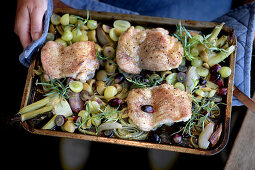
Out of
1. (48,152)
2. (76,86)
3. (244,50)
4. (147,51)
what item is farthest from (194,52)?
(48,152)

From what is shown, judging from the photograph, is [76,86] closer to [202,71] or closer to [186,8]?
[202,71]

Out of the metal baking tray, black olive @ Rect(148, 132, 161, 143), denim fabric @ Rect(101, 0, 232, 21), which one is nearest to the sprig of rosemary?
the metal baking tray

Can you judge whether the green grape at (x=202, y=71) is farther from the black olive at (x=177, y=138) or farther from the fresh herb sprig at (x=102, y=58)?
the fresh herb sprig at (x=102, y=58)

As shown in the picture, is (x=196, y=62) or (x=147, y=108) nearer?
(x=147, y=108)

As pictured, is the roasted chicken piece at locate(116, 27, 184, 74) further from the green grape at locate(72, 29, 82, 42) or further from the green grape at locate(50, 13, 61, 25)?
the green grape at locate(50, 13, 61, 25)

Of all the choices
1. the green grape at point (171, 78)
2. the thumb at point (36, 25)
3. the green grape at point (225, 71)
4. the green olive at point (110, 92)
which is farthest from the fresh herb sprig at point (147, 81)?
the thumb at point (36, 25)

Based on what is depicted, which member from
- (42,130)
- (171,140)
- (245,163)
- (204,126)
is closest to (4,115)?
(42,130)
